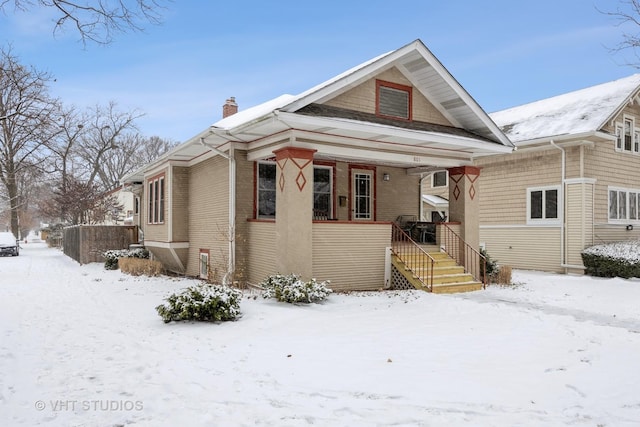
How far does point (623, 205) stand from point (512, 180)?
4314 mm

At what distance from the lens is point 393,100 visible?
12227 mm

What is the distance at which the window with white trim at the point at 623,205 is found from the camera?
57.5 ft

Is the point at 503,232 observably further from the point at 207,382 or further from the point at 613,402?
the point at 207,382

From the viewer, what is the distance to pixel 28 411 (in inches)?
172

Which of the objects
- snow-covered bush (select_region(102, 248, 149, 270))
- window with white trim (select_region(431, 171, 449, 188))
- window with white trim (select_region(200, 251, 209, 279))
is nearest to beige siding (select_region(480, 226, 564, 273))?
window with white trim (select_region(431, 171, 449, 188))

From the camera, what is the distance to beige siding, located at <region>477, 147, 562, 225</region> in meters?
17.4

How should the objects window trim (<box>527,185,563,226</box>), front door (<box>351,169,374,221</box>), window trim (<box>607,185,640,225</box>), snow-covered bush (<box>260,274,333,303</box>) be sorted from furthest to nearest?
window trim (<box>607,185,640,225</box>) → window trim (<box>527,185,563,226</box>) → front door (<box>351,169,374,221</box>) → snow-covered bush (<box>260,274,333,303</box>)

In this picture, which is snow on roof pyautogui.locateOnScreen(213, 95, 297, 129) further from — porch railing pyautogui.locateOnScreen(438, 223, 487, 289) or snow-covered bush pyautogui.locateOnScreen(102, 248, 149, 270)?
snow-covered bush pyautogui.locateOnScreen(102, 248, 149, 270)

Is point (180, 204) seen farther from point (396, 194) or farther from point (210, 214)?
point (396, 194)

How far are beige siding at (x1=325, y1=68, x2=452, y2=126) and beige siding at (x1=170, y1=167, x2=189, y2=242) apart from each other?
6894 mm

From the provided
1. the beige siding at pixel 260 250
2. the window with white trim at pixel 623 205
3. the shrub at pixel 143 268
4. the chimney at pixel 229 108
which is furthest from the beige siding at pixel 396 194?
the window with white trim at pixel 623 205

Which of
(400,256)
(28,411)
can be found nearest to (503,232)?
(400,256)

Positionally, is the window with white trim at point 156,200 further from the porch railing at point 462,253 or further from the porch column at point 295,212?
the porch railing at point 462,253

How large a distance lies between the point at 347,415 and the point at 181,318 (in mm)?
4514
